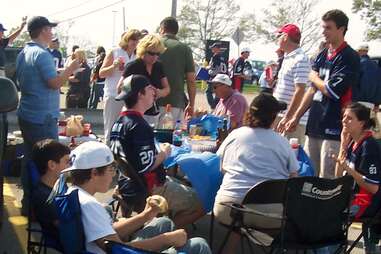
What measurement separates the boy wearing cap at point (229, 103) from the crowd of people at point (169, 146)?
1 centimetres

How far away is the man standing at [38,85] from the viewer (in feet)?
16.6

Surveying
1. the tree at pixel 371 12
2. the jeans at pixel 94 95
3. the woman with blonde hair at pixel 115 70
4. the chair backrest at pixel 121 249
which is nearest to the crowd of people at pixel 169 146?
the chair backrest at pixel 121 249

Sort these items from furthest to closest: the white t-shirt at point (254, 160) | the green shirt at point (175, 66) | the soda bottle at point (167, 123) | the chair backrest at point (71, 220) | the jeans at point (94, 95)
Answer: the jeans at point (94, 95) < the green shirt at point (175, 66) < the soda bottle at point (167, 123) < the white t-shirt at point (254, 160) < the chair backrest at point (71, 220)

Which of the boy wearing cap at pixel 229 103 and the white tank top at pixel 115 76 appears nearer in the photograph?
the boy wearing cap at pixel 229 103

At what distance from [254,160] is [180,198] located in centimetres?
84

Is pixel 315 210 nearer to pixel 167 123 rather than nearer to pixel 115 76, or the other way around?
pixel 167 123

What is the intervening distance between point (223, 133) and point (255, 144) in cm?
139

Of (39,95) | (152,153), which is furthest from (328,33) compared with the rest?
(39,95)

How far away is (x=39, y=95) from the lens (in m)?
5.12

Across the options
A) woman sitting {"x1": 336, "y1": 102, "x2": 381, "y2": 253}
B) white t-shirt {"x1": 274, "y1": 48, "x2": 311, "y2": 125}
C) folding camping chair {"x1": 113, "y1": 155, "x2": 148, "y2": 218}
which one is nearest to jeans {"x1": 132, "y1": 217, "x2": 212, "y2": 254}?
folding camping chair {"x1": 113, "y1": 155, "x2": 148, "y2": 218}

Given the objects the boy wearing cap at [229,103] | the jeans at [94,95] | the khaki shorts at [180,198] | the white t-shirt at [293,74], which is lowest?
the jeans at [94,95]

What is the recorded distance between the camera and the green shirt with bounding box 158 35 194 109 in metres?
6.80

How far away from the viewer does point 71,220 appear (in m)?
2.89

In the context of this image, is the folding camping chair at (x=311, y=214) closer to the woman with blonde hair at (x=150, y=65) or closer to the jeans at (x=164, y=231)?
the jeans at (x=164, y=231)
